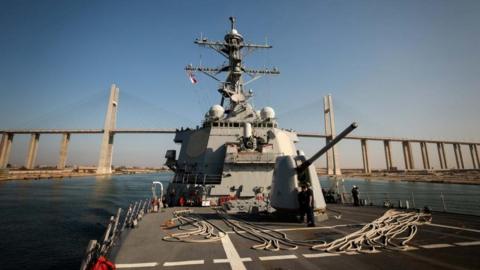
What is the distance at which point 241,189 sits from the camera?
10.3 meters

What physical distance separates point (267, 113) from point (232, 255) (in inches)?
416

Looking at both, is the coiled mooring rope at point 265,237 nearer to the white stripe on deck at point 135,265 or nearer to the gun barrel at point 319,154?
the white stripe on deck at point 135,265

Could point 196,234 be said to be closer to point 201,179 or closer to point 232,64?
point 201,179

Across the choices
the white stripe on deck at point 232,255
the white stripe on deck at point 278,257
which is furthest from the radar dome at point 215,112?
the white stripe on deck at point 278,257

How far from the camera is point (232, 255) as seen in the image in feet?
11.9

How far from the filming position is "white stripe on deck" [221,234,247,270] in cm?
319

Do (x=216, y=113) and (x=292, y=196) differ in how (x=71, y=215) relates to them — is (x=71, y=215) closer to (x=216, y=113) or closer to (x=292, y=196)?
(x=216, y=113)

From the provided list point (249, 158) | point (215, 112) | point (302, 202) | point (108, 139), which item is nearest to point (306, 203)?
point (302, 202)

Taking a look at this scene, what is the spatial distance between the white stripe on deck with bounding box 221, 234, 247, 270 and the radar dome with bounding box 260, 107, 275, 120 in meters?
9.61

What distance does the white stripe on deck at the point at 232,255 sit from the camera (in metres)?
3.19

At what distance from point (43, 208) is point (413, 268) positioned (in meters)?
20.5

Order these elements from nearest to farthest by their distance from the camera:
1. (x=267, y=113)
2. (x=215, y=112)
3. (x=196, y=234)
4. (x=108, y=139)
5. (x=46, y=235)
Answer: (x=196, y=234) < (x=46, y=235) < (x=215, y=112) < (x=267, y=113) < (x=108, y=139)

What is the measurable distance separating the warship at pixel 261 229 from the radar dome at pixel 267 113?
1.62 m

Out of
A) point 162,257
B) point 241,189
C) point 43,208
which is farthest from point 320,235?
point 43,208
